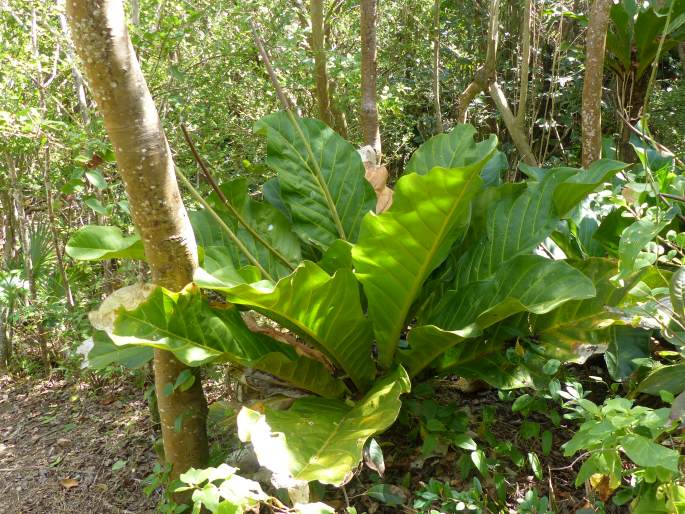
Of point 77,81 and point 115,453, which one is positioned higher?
point 77,81

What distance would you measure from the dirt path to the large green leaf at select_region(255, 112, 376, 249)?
4.07 ft

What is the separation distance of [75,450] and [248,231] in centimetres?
144

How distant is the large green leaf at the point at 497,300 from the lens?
1.70 meters

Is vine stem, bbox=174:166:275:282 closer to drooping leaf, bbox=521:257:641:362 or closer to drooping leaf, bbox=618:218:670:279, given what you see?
drooping leaf, bbox=521:257:641:362

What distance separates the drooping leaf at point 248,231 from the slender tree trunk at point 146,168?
52cm

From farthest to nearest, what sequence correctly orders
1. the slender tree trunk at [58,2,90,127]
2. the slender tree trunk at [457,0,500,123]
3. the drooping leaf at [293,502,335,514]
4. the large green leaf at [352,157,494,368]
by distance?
the slender tree trunk at [457,0,500,123] → the slender tree trunk at [58,2,90,127] → the large green leaf at [352,157,494,368] → the drooping leaf at [293,502,335,514]

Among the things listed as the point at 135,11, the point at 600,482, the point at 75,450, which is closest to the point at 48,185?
the point at 135,11

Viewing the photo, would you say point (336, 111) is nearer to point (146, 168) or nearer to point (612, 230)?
point (612, 230)

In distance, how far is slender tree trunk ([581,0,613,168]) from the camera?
10.1 feet

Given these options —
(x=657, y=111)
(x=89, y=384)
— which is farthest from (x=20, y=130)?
(x=657, y=111)

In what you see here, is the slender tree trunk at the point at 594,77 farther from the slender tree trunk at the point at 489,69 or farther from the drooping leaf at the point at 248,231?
the drooping leaf at the point at 248,231

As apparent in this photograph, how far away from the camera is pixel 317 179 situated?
2.45m

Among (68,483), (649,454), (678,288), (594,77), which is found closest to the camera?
(649,454)

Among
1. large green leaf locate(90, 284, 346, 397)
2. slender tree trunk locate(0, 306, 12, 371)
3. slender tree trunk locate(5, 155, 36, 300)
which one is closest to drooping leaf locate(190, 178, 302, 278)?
large green leaf locate(90, 284, 346, 397)
